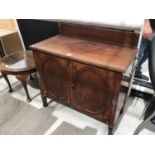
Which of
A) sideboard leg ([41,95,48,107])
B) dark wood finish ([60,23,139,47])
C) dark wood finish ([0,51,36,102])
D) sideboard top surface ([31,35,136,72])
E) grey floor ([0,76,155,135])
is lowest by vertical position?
grey floor ([0,76,155,135])

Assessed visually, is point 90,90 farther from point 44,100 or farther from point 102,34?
point 44,100

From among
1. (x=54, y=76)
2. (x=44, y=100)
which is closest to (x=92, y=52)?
(x=54, y=76)

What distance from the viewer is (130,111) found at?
63.0 inches

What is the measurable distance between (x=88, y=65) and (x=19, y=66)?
88cm

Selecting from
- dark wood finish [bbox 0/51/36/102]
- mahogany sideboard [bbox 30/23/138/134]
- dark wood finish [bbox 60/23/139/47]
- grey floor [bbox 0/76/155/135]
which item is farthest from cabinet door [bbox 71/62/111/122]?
dark wood finish [bbox 0/51/36/102]

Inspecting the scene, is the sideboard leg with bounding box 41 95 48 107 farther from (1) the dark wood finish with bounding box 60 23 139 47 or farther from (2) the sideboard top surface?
(1) the dark wood finish with bounding box 60 23 139 47

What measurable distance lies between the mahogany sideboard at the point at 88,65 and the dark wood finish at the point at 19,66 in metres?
0.23

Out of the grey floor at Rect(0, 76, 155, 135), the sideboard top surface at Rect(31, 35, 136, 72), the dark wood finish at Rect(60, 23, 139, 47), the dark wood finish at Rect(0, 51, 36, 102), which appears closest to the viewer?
the sideboard top surface at Rect(31, 35, 136, 72)

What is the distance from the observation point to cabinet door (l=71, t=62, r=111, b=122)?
40.9 inches

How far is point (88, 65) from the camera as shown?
1021mm

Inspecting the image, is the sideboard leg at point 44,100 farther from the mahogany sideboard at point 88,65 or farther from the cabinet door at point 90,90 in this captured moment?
the cabinet door at point 90,90

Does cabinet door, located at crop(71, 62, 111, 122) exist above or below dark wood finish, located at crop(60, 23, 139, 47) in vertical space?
below

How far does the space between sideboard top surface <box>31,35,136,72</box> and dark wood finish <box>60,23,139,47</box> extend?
0.04 m

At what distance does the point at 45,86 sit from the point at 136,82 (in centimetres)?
104
